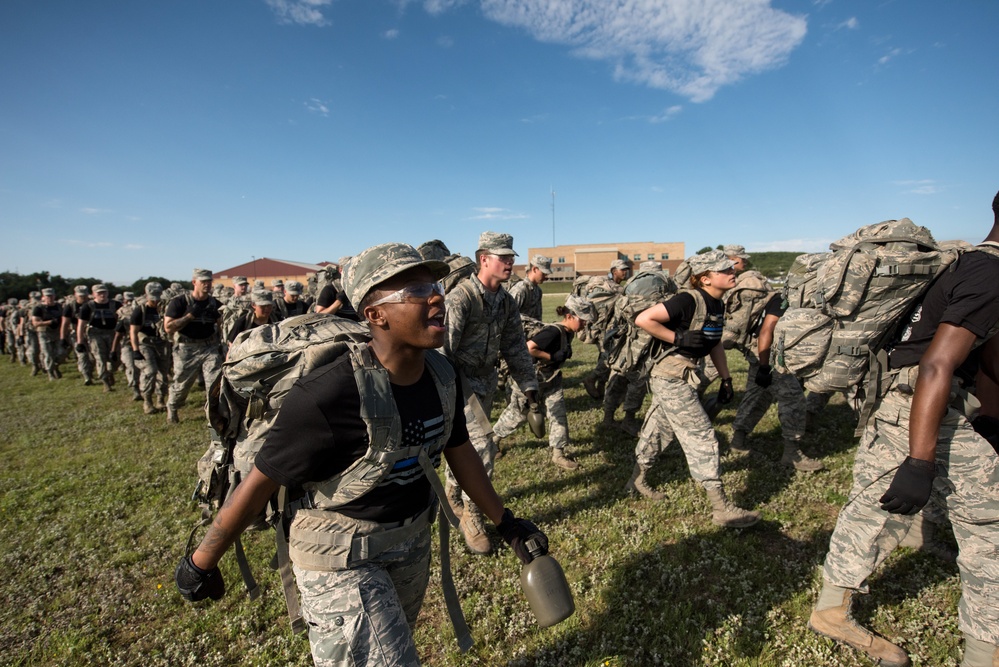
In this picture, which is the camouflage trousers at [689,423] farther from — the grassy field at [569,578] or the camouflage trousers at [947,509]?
the camouflage trousers at [947,509]

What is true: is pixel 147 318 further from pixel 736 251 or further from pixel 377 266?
pixel 736 251

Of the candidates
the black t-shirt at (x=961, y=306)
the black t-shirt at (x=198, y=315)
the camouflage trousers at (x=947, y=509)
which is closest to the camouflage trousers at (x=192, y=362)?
the black t-shirt at (x=198, y=315)

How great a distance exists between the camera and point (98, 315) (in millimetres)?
11523

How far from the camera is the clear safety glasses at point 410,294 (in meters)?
1.89

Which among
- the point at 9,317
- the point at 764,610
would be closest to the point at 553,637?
the point at 764,610

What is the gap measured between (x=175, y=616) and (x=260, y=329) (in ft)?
9.28

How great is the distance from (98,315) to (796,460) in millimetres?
14057

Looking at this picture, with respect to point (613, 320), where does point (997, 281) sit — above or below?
above

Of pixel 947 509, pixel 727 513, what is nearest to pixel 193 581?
pixel 947 509

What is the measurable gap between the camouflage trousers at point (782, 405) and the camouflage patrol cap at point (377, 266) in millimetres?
4779

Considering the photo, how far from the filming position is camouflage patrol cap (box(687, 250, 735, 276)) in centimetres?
435

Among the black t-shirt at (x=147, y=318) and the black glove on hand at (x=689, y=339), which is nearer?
the black glove on hand at (x=689, y=339)

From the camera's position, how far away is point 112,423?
8.79 metres

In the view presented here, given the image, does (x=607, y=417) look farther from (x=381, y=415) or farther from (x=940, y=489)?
(x=381, y=415)
